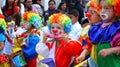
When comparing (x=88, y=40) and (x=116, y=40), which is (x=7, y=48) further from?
(x=116, y=40)

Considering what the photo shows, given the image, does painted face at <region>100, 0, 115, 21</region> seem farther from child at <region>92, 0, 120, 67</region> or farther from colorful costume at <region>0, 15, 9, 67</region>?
colorful costume at <region>0, 15, 9, 67</region>

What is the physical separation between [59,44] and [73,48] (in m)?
0.26

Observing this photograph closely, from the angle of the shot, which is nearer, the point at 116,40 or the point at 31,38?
the point at 116,40

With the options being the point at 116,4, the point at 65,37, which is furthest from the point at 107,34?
the point at 65,37

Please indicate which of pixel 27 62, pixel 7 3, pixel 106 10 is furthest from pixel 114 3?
pixel 7 3

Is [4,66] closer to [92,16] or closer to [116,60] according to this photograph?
[92,16]

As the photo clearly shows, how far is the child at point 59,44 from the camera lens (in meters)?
4.71

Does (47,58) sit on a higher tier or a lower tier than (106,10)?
lower

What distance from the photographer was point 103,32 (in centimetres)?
357

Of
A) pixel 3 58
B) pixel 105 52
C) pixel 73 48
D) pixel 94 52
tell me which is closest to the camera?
pixel 105 52

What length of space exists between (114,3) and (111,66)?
61 cm

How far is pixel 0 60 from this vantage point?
5352 millimetres

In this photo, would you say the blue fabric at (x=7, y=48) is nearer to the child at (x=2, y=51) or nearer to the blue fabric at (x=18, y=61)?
the blue fabric at (x=18, y=61)

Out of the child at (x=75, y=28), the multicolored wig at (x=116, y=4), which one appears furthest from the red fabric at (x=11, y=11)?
the multicolored wig at (x=116, y=4)
